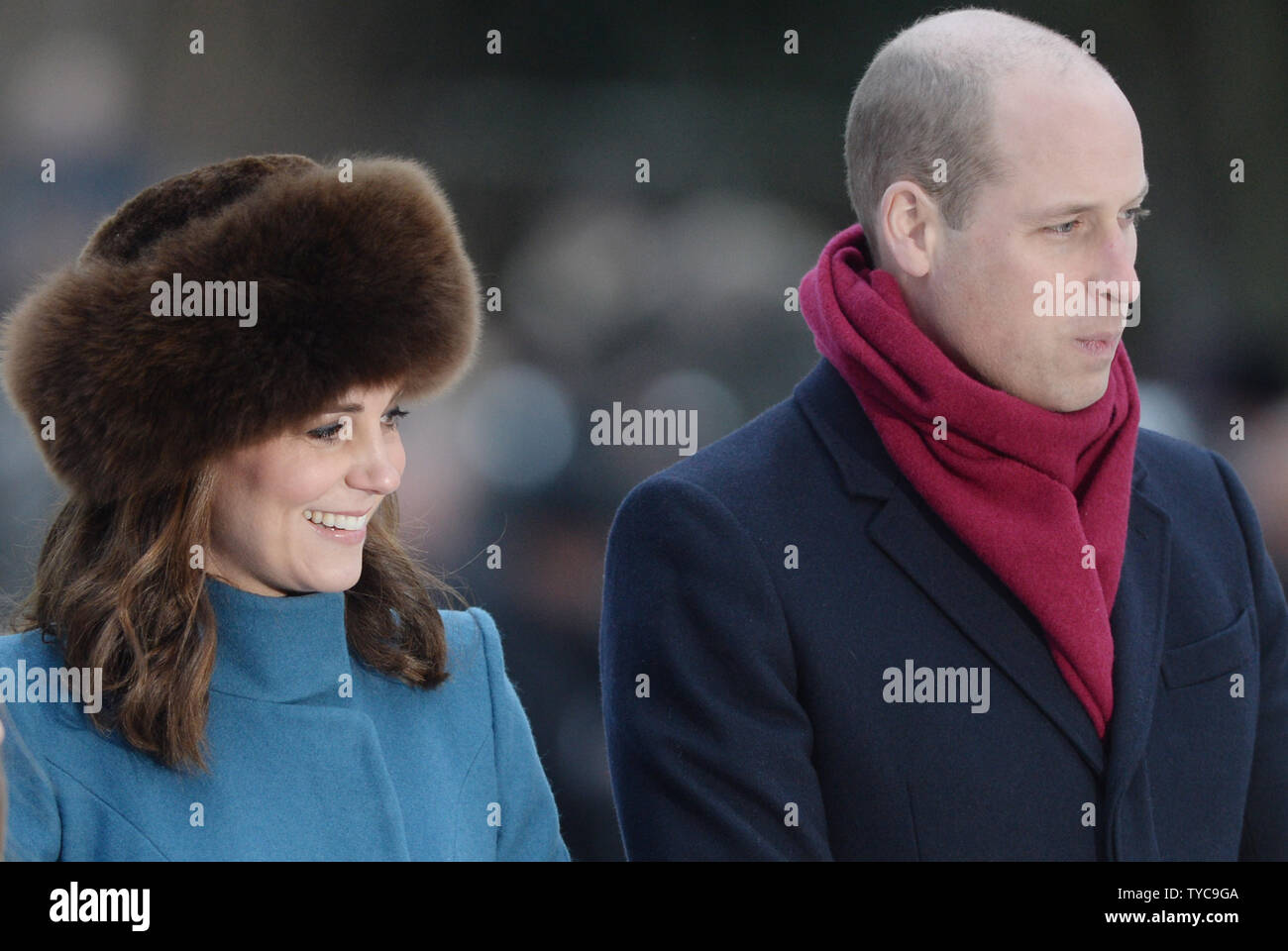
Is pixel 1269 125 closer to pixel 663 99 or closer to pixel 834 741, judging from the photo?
pixel 663 99

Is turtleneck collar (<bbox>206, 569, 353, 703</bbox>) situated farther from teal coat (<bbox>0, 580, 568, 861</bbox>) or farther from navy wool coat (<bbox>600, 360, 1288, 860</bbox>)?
navy wool coat (<bbox>600, 360, 1288, 860</bbox>)

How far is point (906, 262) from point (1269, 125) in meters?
1.06

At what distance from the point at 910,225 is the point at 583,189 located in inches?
35.0

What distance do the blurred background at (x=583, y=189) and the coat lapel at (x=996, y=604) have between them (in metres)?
0.59

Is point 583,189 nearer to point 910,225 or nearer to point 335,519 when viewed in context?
point 910,225

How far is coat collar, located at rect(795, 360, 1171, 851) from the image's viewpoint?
6.19 ft

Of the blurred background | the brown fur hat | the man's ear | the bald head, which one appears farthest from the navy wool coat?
the blurred background

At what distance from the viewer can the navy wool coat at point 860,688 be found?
5.98 feet

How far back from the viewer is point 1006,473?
190cm

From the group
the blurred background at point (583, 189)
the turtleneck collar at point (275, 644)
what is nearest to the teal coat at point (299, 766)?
the turtleneck collar at point (275, 644)

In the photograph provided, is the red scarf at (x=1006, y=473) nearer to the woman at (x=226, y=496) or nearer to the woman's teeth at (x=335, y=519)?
the woman at (x=226, y=496)
